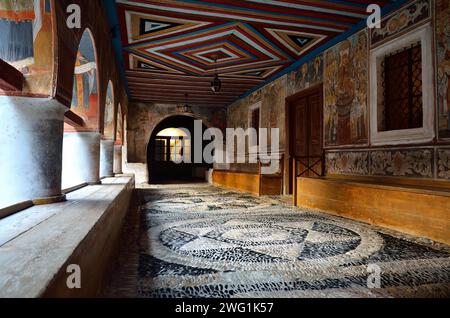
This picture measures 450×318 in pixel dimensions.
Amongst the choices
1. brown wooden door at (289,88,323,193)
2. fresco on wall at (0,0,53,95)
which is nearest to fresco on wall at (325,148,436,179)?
brown wooden door at (289,88,323,193)

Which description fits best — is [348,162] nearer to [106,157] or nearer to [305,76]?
[305,76]

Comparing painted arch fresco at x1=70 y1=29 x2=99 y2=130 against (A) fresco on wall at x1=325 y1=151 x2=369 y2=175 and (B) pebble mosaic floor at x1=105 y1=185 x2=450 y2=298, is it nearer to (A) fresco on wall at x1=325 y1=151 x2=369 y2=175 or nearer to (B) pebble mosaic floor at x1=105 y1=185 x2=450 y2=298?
(B) pebble mosaic floor at x1=105 y1=185 x2=450 y2=298

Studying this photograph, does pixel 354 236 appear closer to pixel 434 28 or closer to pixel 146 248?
pixel 146 248

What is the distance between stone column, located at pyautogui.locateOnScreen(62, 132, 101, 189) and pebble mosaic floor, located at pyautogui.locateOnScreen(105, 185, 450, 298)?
1532 mm

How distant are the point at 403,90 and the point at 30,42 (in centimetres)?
529

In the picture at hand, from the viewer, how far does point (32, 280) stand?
3.51 ft

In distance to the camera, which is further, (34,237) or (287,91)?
(287,91)

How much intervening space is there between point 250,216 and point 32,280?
12.9ft

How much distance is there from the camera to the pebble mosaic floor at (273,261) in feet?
6.72

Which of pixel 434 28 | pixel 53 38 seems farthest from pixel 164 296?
pixel 434 28

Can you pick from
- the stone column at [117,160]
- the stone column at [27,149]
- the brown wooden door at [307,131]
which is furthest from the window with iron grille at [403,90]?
the stone column at [117,160]

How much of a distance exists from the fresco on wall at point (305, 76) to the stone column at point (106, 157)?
506 cm

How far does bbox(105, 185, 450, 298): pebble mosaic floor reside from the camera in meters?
2.05
